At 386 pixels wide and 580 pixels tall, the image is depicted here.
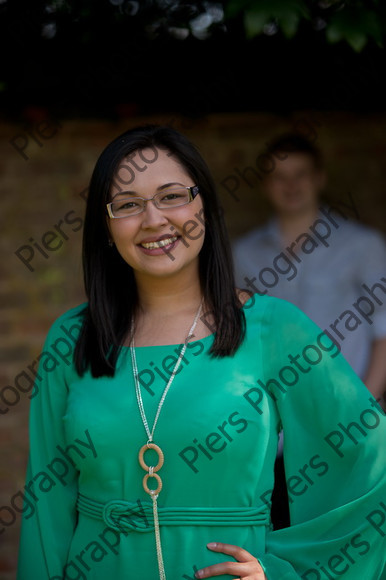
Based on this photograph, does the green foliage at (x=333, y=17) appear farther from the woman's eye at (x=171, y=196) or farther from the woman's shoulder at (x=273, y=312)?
the woman's shoulder at (x=273, y=312)

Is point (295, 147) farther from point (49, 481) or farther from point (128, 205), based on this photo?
point (49, 481)

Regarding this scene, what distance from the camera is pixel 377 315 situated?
303cm

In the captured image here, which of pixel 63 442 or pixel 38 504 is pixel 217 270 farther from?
pixel 38 504

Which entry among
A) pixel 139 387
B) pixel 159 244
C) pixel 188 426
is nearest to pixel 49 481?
pixel 139 387

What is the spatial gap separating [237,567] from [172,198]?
101 centimetres

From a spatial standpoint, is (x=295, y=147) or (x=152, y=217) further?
(x=295, y=147)

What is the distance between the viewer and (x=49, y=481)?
2186mm

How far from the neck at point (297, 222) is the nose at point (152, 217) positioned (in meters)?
1.25

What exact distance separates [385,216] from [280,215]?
628 millimetres

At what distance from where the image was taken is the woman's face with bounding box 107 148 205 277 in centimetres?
206

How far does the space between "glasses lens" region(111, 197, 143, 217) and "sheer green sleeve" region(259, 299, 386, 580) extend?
19.3 inches

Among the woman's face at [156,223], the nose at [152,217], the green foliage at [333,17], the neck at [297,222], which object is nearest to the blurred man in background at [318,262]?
the neck at [297,222]

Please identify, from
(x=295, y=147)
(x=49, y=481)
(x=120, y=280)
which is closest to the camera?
(x=49, y=481)

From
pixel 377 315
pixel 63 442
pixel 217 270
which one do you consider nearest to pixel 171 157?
pixel 217 270
